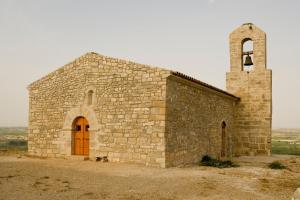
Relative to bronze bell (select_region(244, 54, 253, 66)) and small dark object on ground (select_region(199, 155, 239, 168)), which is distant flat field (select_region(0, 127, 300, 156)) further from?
small dark object on ground (select_region(199, 155, 239, 168))

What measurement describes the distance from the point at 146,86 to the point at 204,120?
3527mm

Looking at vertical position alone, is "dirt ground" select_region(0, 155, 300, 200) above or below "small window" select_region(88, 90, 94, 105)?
below

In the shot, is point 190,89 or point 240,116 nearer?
point 190,89

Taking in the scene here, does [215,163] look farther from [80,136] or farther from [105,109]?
[80,136]

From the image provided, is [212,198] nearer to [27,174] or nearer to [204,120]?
[27,174]

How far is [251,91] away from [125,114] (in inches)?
337

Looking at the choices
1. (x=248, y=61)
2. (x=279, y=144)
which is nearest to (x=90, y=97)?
(x=248, y=61)

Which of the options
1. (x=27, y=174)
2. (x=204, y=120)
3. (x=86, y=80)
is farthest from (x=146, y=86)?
(x=27, y=174)

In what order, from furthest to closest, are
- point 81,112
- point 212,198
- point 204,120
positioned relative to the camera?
point 204,120
point 81,112
point 212,198

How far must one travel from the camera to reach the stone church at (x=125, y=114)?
10359 mm

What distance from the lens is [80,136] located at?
1217 cm

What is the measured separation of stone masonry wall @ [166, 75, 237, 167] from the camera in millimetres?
10484

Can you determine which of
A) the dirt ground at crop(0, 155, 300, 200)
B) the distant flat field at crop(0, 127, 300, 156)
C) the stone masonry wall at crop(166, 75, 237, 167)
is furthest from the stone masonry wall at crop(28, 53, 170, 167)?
the distant flat field at crop(0, 127, 300, 156)

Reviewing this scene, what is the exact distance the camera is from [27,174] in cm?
848
